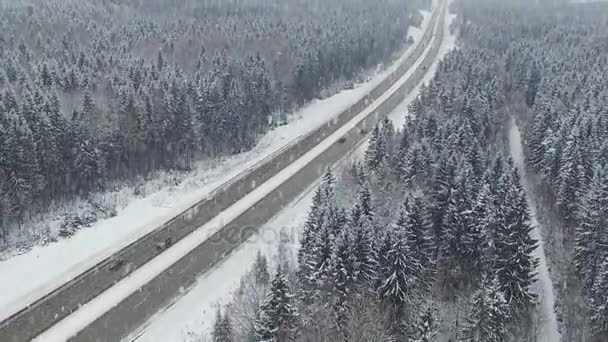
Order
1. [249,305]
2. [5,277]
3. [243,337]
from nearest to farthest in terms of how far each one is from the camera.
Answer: [243,337]
[249,305]
[5,277]

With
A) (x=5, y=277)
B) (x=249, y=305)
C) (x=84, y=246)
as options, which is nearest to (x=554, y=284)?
(x=249, y=305)

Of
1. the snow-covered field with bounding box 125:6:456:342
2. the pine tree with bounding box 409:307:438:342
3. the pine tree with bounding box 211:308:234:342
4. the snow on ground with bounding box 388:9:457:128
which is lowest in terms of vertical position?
the snow on ground with bounding box 388:9:457:128

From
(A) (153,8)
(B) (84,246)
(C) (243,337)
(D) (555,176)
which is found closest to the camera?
(C) (243,337)

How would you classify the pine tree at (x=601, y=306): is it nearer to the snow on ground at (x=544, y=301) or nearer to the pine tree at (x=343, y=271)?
the snow on ground at (x=544, y=301)

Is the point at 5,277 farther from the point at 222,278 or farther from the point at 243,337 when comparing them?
the point at 243,337

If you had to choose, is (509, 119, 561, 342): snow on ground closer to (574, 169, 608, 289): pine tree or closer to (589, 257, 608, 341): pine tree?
(574, 169, 608, 289): pine tree

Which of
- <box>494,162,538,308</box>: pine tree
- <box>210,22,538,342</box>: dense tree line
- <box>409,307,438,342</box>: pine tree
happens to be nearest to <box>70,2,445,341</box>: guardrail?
<box>210,22,538,342</box>: dense tree line
